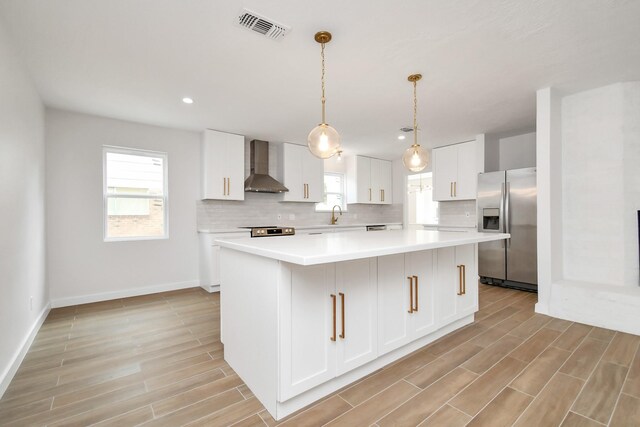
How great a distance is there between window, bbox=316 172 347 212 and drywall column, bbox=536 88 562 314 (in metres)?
3.84

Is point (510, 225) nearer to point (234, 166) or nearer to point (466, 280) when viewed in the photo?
point (466, 280)

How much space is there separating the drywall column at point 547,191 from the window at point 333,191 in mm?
3836

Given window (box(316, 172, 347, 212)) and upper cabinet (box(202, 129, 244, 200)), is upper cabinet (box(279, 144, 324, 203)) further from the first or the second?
upper cabinet (box(202, 129, 244, 200))

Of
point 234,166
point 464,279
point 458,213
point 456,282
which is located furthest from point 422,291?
point 458,213

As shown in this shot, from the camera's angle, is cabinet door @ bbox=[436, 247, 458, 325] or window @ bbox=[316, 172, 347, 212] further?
window @ bbox=[316, 172, 347, 212]

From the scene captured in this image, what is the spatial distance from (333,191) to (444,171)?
2285 mm

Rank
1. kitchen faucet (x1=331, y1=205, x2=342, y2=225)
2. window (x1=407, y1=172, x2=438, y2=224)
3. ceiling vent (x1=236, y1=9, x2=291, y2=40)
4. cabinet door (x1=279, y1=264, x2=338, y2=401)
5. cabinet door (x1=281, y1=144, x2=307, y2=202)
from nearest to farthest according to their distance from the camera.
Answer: cabinet door (x1=279, y1=264, x2=338, y2=401) → ceiling vent (x1=236, y1=9, x2=291, y2=40) → cabinet door (x1=281, y1=144, x2=307, y2=202) → kitchen faucet (x1=331, y1=205, x2=342, y2=225) → window (x1=407, y1=172, x2=438, y2=224)

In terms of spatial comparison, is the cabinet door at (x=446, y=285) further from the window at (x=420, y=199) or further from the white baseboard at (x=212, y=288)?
the window at (x=420, y=199)

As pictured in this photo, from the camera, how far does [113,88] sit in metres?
3.04

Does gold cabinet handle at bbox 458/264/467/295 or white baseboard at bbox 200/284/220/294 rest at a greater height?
gold cabinet handle at bbox 458/264/467/295

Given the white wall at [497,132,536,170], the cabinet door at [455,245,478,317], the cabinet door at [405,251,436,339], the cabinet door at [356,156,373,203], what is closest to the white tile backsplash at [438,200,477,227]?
the white wall at [497,132,536,170]

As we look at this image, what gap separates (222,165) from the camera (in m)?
4.54

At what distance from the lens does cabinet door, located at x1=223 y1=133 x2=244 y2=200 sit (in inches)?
181

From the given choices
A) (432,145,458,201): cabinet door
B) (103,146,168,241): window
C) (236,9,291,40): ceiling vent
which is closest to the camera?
(236,9,291,40): ceiling vent
